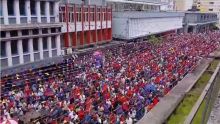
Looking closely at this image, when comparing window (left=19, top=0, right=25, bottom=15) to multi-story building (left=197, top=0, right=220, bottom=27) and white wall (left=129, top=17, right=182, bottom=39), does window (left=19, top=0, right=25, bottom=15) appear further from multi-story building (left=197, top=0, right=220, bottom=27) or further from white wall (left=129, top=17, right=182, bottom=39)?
multi-story building (left=197, top=0, right=220, bottom=27)

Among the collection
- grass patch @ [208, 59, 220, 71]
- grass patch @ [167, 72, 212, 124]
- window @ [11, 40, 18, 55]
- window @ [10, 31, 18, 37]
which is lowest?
grass patch @ [167, 72, 212, 124]

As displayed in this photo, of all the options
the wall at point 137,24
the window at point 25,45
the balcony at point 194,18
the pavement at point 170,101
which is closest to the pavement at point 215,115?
the pavement at point 170,101

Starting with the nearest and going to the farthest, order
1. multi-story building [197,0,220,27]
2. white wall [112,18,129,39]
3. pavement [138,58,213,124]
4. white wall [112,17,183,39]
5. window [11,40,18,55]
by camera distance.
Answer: pavement [138,58,213,124], window [11,40,18,55], white wall [112,18,129,39], white wall [112,17,183,39], multi-story building [197,0,220,27]

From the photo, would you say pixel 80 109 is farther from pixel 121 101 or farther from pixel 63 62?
pixel 63 62

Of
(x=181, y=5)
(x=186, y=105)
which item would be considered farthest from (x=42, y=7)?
(x=181, y=5)

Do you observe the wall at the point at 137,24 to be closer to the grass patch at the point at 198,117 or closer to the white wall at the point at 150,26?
the white wall at the point at 150,26

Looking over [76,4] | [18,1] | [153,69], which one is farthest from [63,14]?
[153,69]

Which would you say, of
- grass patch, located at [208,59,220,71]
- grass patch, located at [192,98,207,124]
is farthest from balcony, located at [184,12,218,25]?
grass patch, located at [192,98,207,124]
